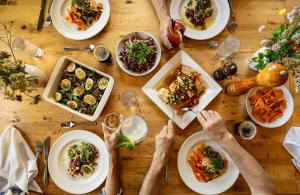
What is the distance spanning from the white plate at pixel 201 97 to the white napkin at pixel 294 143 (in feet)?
1.73

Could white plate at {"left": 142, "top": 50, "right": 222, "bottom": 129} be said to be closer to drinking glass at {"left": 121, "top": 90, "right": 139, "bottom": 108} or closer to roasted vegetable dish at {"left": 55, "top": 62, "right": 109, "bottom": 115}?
drinking glass at {"left": 121, "top": 90, "right": 139, "bottom": 108}

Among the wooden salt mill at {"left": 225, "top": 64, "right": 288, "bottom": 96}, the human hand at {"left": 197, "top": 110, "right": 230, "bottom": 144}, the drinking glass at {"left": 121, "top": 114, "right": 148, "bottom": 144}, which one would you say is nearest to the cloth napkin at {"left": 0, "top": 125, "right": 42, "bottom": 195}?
the drinking glass at {"left": 121, "top": 114, "right": 148, "bottom": 144}

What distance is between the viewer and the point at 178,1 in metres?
2.00

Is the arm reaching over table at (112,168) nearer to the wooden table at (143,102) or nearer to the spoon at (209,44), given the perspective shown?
the wooden table at (143,102)

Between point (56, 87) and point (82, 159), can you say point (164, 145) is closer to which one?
point (82, 159)

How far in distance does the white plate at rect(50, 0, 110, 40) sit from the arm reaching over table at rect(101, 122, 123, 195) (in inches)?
24.9

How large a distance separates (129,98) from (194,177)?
65cm

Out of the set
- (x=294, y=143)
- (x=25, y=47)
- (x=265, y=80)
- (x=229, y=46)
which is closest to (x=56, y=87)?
(x=25, y=47)

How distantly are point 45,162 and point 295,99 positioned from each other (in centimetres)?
167

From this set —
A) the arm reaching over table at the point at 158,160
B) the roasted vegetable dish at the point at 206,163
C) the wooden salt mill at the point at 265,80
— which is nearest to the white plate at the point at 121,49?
the arm reaching over table at the point at 158,160

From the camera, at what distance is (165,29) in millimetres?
1931

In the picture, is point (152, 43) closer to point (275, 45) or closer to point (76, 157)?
point (275, 45)

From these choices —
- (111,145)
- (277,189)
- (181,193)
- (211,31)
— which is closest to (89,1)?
(211,31)

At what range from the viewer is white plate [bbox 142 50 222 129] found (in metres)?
1.88
